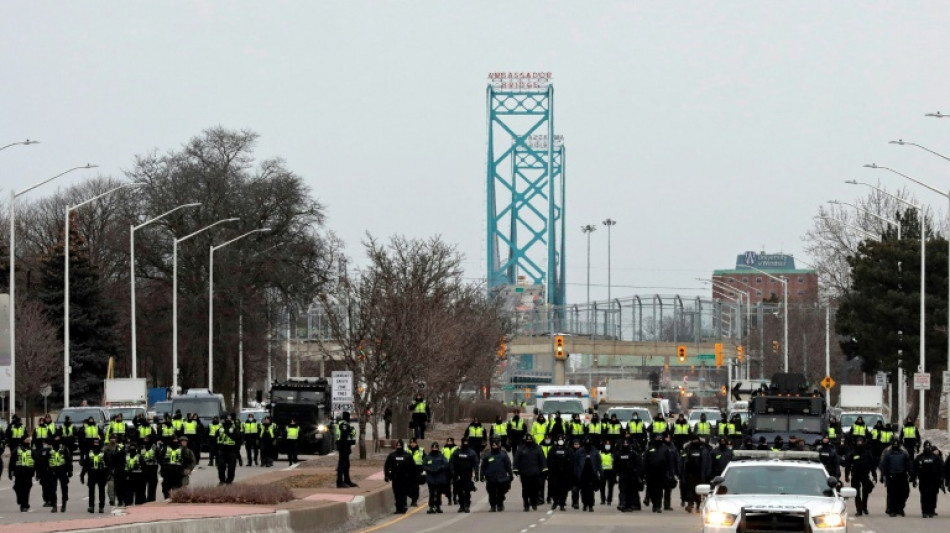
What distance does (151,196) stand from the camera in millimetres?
84438

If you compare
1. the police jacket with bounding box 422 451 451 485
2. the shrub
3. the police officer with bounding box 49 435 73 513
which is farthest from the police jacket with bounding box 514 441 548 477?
the police officer with bounding box 49 435 73 513

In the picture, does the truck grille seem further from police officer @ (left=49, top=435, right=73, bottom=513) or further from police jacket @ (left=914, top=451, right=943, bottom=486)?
police officer @ (left=49, top=435, right=73, bottom=513)

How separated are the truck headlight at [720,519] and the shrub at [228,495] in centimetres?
951

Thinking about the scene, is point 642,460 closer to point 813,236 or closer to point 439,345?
point 439,345

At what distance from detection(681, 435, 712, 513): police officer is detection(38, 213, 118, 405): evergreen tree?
168ft

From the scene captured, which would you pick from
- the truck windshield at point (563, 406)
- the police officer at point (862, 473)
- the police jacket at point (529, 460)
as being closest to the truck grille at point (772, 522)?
the police jacket at point (529, 460)

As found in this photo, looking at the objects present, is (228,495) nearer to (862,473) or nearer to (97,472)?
(97,472)

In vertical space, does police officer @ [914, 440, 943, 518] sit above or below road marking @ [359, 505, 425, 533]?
above

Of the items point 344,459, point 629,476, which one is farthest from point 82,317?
point 629,476

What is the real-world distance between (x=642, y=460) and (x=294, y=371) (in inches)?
3466

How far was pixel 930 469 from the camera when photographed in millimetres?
33938

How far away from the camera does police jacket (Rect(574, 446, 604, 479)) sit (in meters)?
34.5

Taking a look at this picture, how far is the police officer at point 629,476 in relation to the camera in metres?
34.4

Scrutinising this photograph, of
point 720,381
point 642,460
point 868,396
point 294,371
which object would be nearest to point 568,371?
point 720,381
